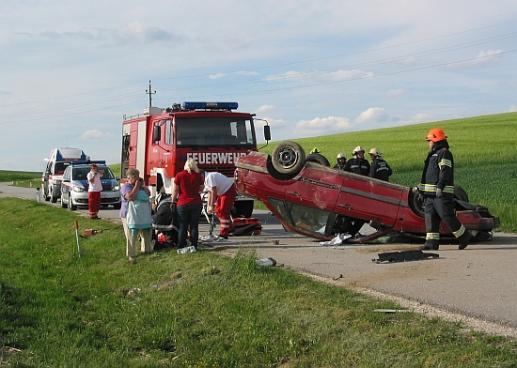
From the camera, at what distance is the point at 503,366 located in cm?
520

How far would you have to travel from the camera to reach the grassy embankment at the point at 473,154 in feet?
66.5

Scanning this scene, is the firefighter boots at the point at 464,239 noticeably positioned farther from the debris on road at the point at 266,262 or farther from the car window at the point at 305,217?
the debris on road at the point at 266,262

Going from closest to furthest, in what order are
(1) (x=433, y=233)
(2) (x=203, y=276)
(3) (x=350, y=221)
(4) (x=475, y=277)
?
(4) (x=475, y=277) → (2) (x=203, y=276) → (1) (x=433, y=233) → (3) (x=350, y=221)

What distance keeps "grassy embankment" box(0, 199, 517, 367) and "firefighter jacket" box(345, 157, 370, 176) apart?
17.3ft

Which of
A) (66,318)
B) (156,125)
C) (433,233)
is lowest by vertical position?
(66,318)

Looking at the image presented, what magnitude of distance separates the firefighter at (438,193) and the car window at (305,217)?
6.53ft

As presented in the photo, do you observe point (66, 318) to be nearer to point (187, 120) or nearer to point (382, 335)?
point (382, 335)

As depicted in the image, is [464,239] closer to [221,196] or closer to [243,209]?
[221,196]

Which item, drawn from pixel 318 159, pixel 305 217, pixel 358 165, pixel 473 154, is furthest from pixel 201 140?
pixel 473 154

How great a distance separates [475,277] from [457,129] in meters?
48.4

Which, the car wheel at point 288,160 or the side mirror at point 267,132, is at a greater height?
the side mirror at point 267,132

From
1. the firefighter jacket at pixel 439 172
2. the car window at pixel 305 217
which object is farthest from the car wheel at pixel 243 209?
the firefighter jacket at pixel 439 172

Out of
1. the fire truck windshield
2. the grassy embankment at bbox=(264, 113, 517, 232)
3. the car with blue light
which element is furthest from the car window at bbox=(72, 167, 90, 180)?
the grassy embankment at bbox=(264, 113, 517, 232)

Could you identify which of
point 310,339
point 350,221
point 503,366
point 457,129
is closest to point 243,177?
point 350,221
